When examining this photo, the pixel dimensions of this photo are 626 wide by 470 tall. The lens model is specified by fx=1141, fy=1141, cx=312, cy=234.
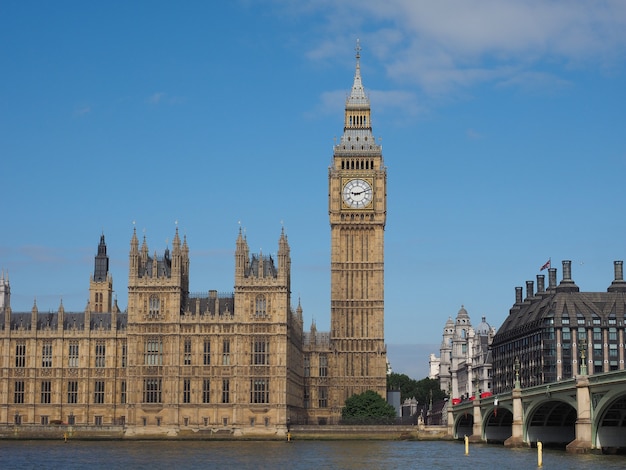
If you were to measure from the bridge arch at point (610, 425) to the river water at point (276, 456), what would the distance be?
1.68 meters

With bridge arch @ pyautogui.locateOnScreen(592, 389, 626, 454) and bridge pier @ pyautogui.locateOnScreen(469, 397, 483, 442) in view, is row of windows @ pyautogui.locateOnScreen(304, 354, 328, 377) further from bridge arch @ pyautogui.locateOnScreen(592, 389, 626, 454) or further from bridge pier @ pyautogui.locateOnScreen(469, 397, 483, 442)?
bridge arch @ pyautogui.locateOnScreen(592, 389, 626, 454)

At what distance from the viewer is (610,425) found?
8094 cm

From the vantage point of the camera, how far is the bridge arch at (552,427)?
96.9 metres

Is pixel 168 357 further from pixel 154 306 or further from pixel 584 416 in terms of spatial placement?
pixel 584 416

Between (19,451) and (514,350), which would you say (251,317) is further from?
(514,350)

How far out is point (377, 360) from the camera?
15000 centimetres

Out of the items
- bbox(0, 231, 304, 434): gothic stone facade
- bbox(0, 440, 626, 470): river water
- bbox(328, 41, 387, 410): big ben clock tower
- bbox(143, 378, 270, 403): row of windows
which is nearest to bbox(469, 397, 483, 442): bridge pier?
bbox(0, 440, 626, 470): river water

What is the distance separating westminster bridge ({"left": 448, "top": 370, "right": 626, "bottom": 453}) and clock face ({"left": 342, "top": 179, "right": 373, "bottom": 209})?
110 feet

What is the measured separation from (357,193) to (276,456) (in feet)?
228

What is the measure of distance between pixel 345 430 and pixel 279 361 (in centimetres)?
1090

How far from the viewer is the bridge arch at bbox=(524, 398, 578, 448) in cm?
9694

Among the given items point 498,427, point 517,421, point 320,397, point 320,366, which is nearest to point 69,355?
point 320,366

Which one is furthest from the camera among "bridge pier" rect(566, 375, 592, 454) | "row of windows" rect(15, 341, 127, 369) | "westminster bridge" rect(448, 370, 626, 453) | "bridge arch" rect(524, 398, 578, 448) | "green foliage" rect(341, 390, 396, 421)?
"green foliage" rect(341, 390, 396, 421)

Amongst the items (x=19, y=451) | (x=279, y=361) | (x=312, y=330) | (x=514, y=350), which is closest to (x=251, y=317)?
(x=279, y=361)
